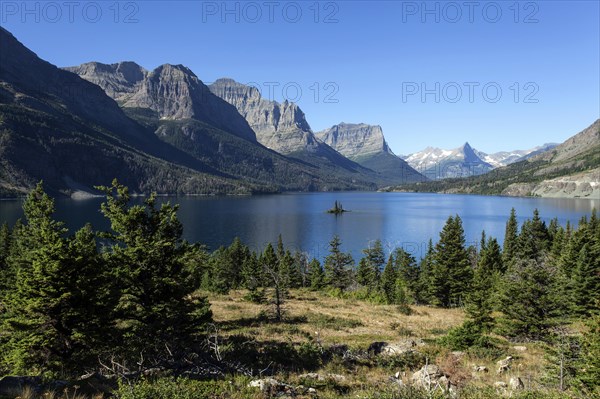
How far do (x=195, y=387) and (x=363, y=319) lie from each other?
26.5 meters

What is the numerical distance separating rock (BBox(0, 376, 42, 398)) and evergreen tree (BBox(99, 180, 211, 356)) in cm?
776

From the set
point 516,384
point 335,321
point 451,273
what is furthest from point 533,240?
point 516,384

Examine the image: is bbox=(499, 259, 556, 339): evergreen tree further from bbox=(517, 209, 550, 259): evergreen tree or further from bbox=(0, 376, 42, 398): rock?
bbox=(517, 209, 550, 259): evergreen tree

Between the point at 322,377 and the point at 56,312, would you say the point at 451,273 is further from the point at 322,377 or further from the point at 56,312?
the point at 56,312

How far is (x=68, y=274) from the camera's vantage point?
17875 millimetres

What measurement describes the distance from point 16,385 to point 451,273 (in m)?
57.2

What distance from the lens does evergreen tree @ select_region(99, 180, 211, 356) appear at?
740 inches

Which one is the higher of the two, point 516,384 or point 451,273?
point 516,384

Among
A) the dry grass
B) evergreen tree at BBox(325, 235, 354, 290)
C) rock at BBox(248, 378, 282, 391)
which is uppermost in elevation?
rock at BBox(248, 378, 282, 391)

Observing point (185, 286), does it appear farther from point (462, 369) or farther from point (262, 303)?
point (262, 303)

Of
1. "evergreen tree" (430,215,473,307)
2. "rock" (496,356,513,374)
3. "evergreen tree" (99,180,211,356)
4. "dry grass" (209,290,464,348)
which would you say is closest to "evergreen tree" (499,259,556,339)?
"dry grass" (209,290,464,348)

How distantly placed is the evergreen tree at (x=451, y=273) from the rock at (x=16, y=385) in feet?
182

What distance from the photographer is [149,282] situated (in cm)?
1908

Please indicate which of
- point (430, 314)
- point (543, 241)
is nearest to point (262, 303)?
point (430, 314)
